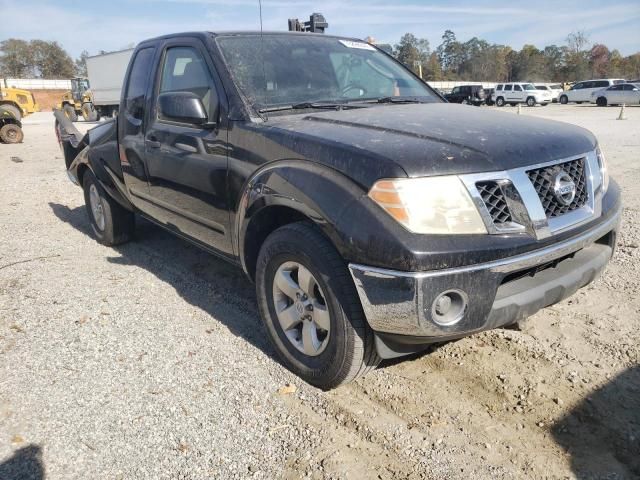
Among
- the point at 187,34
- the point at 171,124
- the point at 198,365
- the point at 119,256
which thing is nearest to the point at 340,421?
the point at 198,365

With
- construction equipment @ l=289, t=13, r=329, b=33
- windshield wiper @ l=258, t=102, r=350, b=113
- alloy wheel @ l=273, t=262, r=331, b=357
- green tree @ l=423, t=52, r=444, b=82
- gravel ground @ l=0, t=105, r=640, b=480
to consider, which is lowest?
gravel ground @ l=0, t=105, r=640, b=480

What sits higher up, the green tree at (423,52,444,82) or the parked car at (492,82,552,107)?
the green tree at (423,52,444,82)

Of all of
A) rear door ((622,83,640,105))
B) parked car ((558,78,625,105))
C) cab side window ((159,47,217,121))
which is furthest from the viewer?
parked car ((558,78,625,105))

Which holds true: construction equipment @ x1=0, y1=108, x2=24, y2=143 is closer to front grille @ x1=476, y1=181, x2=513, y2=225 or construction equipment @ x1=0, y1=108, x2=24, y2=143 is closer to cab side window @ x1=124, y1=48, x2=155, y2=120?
cab side window @ x1=124, y1=48, x2=155, y2=120

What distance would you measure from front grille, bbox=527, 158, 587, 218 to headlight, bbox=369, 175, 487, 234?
389 millimetres

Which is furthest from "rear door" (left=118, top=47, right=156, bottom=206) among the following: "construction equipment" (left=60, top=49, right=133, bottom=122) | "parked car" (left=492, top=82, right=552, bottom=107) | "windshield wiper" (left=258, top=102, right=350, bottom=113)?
"parked car" (left=492, top=82, right=552, bottom=107)

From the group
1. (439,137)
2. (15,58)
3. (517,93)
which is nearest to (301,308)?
(439,137)

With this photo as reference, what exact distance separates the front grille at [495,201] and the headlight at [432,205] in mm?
73

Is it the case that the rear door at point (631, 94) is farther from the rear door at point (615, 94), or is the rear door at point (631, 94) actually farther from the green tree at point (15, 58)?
the green tree at point (15, 58)

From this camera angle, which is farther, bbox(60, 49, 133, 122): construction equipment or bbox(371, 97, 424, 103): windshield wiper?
bbox(60, 49, 133, 122): construction equipment

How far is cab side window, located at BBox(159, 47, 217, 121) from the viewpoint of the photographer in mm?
3306

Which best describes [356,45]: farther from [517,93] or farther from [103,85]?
[517,93]

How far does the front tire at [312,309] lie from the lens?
2385 millimetres

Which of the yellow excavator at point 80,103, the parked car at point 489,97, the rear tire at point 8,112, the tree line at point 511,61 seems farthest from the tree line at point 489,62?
the rear tire at point 8,112
